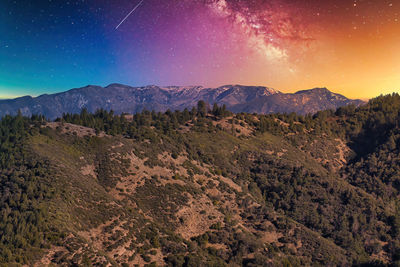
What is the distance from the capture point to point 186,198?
71.0 meters

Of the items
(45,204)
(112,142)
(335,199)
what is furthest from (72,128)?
(335,199)

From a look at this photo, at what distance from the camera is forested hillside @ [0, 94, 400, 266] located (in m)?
48.8

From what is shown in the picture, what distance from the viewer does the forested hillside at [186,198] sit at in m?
48.8

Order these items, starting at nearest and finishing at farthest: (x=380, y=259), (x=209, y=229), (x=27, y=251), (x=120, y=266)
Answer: (x=27, y=251) < (x=120, y=266) < (x=209, y=229) < (x=380, y=259)

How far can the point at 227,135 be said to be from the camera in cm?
12725

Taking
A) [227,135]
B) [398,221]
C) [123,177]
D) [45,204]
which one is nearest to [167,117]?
[227,135]

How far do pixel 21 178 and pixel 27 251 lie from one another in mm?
23765

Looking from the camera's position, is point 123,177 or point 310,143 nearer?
point 123,177

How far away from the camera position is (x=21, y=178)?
57.3m

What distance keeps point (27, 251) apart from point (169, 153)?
57.3m

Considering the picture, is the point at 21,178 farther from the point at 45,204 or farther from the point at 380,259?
the point at 380,259

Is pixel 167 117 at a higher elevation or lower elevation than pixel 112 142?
higher

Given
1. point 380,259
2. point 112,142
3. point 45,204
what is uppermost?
point 112,142

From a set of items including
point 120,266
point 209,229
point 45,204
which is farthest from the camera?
point 209,229
